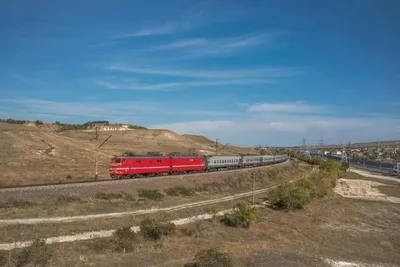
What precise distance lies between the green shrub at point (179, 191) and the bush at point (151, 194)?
7.44ft

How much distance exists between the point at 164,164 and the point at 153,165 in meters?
2.95

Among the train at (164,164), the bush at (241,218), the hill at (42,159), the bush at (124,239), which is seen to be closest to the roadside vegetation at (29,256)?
the bush at (124,239)

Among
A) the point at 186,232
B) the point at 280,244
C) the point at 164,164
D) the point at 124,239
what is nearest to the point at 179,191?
the point at 164,164

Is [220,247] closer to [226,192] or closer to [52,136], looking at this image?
[226,192]

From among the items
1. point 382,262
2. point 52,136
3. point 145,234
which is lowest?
point 382,262

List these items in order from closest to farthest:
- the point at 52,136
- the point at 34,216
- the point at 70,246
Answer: the point at 70,246 → the point at 34,216 → the point at 52,136

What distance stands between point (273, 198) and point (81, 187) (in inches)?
949

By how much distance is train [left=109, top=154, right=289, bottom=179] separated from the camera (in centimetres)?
5269

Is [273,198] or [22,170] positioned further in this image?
[22,170]

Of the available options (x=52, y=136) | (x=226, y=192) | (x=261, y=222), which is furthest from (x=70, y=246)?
(x=52, y=136)

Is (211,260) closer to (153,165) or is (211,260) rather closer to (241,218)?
(241,218)

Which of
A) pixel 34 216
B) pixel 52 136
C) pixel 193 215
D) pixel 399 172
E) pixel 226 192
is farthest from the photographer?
pixel 399 172

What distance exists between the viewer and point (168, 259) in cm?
2647

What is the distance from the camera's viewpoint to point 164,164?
60.2m
